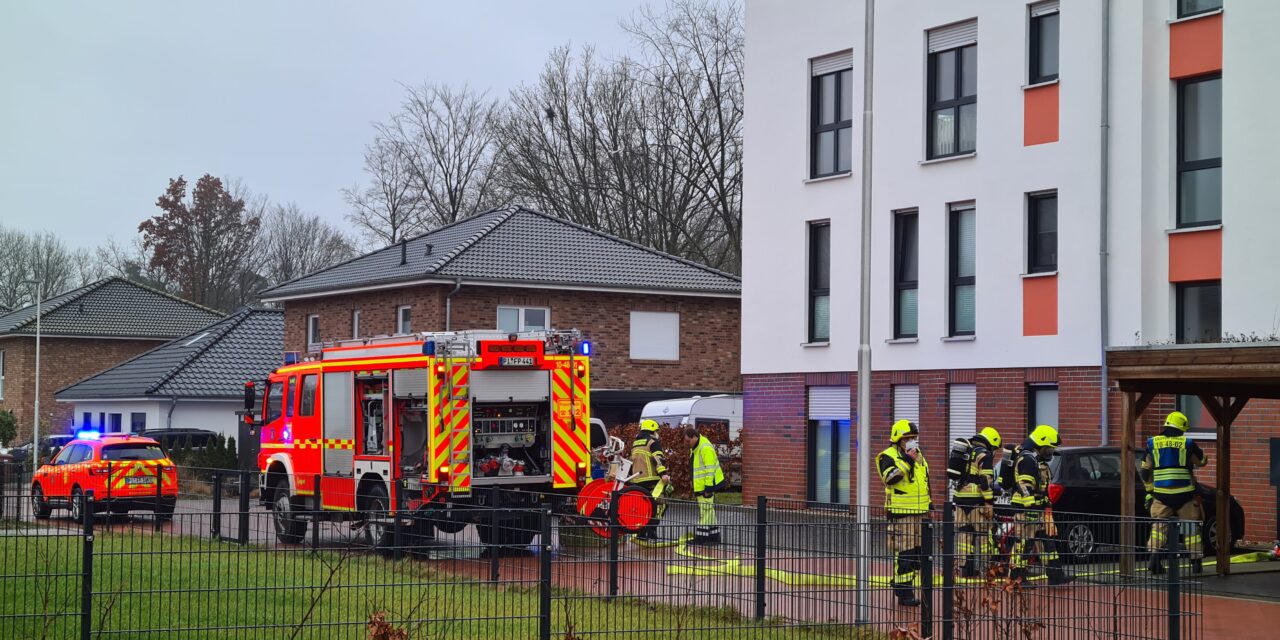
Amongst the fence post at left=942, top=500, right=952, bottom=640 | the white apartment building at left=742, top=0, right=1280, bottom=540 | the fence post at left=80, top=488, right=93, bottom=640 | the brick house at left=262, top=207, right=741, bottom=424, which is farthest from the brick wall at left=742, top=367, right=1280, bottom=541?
the fence post at left=80, top=488, right=93, bottom=640

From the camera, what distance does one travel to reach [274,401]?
23.2m

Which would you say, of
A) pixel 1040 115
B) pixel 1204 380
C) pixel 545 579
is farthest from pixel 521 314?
pixel 545 579

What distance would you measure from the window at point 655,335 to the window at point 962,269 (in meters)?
16.6

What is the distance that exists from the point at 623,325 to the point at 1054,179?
62.0ft

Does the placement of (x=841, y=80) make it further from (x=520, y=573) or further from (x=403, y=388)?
(x=520, y=573)

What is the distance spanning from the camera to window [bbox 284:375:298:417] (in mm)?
22281

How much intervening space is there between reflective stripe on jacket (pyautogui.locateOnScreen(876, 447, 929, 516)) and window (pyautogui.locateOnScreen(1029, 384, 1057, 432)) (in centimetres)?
997

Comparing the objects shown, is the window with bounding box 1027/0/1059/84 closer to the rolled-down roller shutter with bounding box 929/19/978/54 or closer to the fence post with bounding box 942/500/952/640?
the rolled-down roller shutter with bounding box 929/19/978/54

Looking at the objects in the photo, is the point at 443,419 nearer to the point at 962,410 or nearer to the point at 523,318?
the point at 962,410

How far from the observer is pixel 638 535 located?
9195 millimetres

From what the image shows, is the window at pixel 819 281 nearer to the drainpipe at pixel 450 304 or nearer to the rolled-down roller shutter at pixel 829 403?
the rolled-down roller shutter at pixel 829 403

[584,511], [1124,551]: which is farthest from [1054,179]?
[1124,551]

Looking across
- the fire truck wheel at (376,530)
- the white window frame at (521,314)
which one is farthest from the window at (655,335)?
the fire truck wheel at (376,530)

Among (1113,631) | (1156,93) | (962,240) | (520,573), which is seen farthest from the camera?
(962,240)
